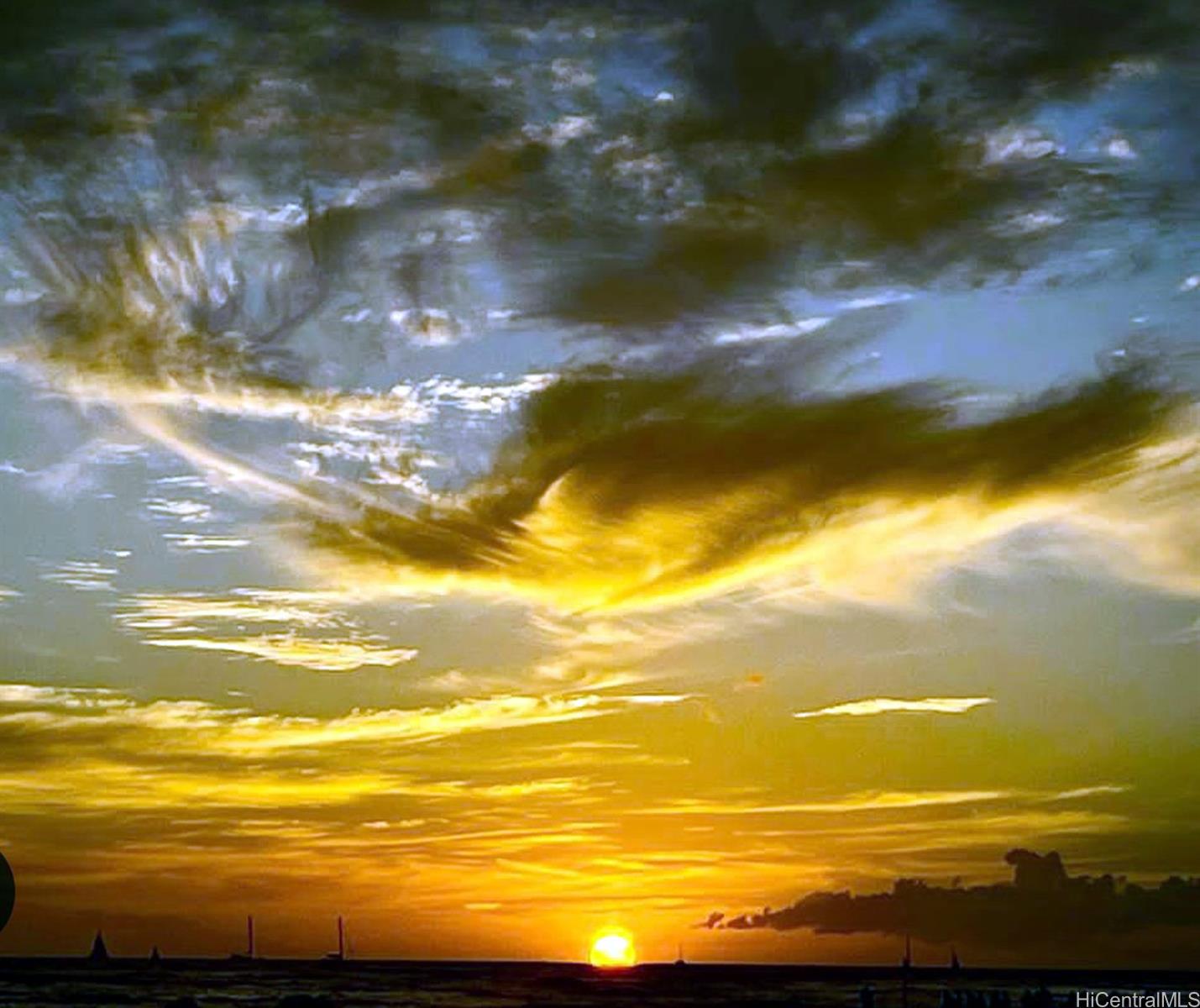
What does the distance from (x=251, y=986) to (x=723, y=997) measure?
62.3 metres

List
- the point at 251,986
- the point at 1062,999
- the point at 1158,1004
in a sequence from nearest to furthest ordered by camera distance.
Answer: the point at 1158,1004 < the point at 1062,999 < the point at 251,986

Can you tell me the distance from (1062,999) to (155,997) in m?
83.2

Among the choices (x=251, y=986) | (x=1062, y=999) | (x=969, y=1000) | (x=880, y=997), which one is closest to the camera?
(x=969, y=1000)

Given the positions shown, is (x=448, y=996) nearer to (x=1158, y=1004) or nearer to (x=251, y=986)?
(x=251, y=986)

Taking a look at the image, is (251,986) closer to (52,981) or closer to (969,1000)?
(52,981)

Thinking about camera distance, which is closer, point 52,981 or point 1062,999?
point 1062,999

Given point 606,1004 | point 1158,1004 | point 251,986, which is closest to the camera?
point 1158,1004

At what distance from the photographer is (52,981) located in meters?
197

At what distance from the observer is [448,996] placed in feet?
554

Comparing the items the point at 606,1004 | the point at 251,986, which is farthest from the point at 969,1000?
the point at 251,986

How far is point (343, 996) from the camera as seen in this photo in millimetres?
158750

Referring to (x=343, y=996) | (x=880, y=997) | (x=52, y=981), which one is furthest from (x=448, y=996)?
(x=52, y=981)

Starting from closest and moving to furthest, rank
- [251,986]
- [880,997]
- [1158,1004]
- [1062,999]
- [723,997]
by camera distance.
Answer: [1158,1004] < [1062,999] < [880,997] < [723,997] < [251,986]

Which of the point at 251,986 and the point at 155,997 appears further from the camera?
the point at 251,986
